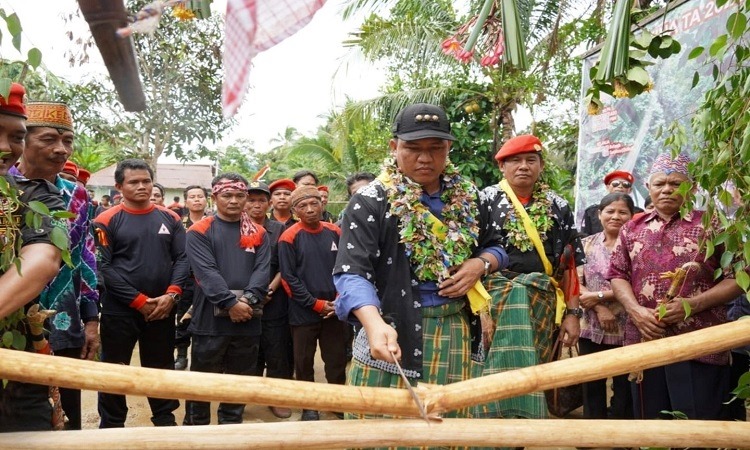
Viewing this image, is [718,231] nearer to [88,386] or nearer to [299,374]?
[88,386]

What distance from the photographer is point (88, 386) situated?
1.65 m

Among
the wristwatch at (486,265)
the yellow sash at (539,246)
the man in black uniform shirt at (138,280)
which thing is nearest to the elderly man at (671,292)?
the yellow sash at (539,246)

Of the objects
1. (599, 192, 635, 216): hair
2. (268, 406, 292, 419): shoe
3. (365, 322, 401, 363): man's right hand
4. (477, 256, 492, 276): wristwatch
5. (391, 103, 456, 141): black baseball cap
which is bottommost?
(268, 406, 292, 419): shoe

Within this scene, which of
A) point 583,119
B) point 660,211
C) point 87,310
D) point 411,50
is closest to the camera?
point 660,211

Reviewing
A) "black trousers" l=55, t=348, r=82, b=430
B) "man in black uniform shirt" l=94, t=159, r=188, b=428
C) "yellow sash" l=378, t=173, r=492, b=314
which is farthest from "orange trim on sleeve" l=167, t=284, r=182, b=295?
"yellow sash" l=378, t=173, r=492, b=314

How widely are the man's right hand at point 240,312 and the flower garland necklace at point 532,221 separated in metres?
1.94

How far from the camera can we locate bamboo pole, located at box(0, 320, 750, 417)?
5.43ft

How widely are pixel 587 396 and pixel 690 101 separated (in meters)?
2.84

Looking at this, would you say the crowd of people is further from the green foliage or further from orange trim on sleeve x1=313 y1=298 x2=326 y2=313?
the green foliage

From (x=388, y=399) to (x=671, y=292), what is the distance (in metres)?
2.18

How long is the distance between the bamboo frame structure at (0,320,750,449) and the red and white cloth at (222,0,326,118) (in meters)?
0.79

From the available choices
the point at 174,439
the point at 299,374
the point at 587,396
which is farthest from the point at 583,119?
the point at 174,439

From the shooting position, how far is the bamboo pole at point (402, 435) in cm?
177

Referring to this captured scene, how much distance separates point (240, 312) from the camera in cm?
479
